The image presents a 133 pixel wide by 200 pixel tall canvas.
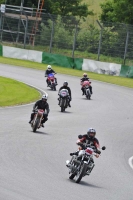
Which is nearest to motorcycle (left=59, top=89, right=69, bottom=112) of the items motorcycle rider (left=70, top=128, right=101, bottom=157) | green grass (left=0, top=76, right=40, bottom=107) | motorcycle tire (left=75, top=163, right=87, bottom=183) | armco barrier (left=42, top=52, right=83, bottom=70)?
green grass (left=0, top=76, right=40, bottom=107)

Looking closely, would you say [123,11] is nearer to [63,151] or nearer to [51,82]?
[51,82]

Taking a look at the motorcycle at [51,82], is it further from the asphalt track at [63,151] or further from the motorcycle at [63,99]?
the motorcycle at [63,99]

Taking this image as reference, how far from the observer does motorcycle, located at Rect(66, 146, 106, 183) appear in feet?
44.2

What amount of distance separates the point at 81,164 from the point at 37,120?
23.9 ft

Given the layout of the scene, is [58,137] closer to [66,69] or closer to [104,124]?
A: [104,124]

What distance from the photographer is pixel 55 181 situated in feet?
42.5

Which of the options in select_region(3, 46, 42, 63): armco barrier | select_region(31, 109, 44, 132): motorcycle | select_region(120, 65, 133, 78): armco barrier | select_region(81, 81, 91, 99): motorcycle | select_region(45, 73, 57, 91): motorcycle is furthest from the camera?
select_region(3, 46, 42, 63): armco barrier

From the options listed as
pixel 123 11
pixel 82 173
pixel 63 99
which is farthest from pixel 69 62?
pixel 82 173

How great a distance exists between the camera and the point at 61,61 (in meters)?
50.9

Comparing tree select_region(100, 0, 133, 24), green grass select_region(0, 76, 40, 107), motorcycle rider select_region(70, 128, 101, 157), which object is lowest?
green grass select_region(0, 76, 40, 107)

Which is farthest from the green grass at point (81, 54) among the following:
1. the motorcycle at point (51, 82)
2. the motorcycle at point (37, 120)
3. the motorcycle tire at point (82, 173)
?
the motorcycle tire at point (82, 173)

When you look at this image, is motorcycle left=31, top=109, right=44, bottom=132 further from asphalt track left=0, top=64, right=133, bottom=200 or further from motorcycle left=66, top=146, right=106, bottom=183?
motorcycle left=66, top=146, right=106, bottom=183

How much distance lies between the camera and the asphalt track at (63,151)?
1205 cm

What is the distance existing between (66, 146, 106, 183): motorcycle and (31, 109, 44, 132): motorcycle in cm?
683
